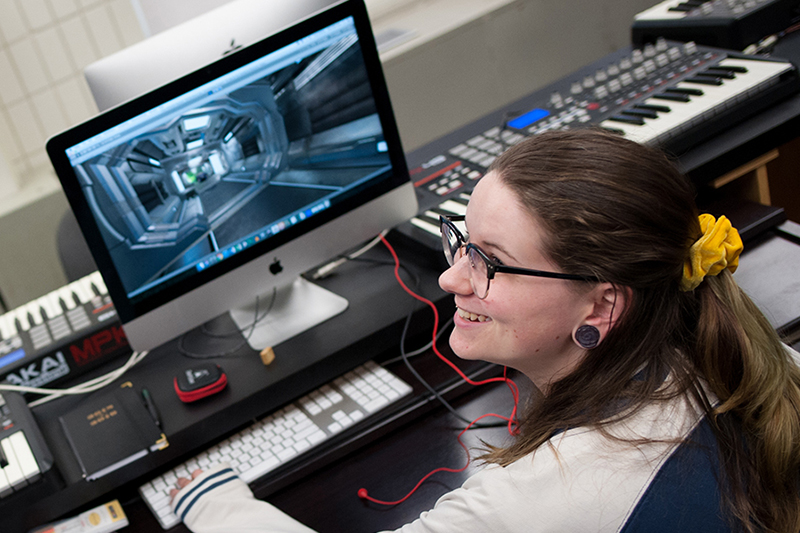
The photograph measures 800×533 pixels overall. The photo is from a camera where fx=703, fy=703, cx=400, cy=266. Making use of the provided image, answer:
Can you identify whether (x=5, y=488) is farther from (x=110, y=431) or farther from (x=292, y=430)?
(x=292, y=430)

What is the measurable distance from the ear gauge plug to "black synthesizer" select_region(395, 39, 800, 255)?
2.07 ft

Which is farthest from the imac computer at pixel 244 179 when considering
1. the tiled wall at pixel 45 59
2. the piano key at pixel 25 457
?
the tiled wall at pixel 45 59

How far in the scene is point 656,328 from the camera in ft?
2.70

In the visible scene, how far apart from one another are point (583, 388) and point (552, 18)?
2.82m

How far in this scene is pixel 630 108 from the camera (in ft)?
5.39

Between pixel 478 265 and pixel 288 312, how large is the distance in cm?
70

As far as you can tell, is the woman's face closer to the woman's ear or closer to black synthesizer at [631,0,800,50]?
the woman's ear

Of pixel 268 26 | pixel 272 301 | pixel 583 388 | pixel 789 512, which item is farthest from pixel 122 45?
pixel 789 512

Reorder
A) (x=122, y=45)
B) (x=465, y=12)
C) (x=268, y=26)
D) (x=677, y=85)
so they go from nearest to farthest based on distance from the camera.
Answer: (x=268, y=26)
(x=677, y=85)
(x=122, y=45)
(x=465, y=12)

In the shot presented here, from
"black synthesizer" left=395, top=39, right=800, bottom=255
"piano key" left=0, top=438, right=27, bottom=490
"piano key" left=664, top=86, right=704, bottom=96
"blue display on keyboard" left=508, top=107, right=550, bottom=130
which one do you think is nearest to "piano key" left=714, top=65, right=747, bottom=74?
"black synthesizer" left=395, top=39, right=800, bottom=255

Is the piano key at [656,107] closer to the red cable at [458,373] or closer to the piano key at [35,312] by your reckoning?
the red cable at [458,373]

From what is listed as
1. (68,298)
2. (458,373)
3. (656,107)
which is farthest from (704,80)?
(68,298)

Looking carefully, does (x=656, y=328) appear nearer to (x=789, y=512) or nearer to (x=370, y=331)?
(x=789, y=512)

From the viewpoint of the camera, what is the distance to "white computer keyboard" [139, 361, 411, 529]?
3.92 feet
